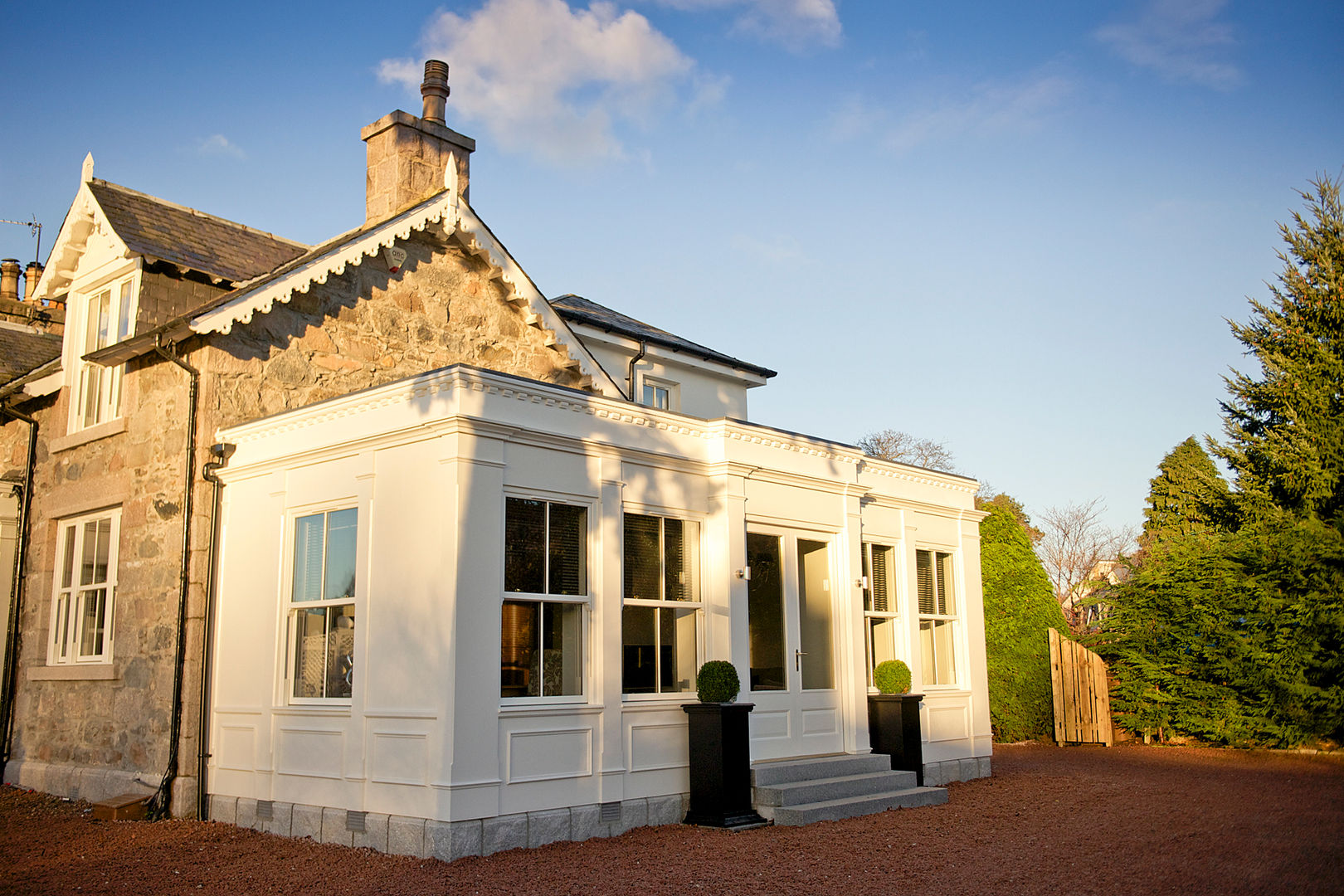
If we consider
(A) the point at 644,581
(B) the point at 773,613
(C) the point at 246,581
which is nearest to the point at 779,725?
(B) the point at 773,613

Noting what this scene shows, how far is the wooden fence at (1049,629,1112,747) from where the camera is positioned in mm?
17766

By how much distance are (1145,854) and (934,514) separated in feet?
→ 19.8

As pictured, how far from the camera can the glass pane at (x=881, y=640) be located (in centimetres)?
1263

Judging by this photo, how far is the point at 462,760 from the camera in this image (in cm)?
804

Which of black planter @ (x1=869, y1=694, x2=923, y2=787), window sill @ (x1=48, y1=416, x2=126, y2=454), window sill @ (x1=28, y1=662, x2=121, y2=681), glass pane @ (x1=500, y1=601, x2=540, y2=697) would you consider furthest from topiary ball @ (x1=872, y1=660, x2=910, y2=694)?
window sill @ (x1=48, y1=416, x2=126, y2=454)

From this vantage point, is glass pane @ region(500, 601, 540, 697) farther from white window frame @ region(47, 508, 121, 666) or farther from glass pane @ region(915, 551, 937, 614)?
glass pane @ region(915, 551, 937, 614)

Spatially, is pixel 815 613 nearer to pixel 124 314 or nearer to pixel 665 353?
pixel 665 353

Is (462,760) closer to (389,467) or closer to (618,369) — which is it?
(389,467)

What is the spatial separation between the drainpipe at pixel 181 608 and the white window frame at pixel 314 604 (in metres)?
1.36

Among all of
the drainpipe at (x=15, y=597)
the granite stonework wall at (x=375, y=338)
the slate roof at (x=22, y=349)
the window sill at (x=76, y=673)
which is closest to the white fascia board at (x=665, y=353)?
the granite stonework wall at (x=375, y=338)

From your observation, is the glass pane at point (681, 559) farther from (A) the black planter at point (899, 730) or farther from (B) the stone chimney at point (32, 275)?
(B) the stone chimney at point (32, 275)

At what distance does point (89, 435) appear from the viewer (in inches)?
483

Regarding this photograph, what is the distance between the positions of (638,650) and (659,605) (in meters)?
0.50

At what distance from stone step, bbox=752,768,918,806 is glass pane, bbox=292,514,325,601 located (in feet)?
14.9
